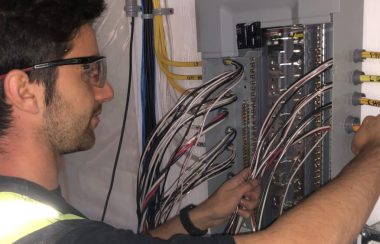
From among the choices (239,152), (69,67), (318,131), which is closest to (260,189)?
(239,152)

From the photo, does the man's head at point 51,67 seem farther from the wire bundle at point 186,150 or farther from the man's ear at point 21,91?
the wire bundle at point 186,150

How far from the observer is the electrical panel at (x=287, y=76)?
3.03ft

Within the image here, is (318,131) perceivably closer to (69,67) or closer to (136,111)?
(69,67)

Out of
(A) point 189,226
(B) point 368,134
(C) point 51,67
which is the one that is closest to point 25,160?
(C) point 51,67

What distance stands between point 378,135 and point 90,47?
73cm

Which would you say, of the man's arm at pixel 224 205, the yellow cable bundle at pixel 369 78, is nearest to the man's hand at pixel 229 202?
the man's arm at pixel 224 205

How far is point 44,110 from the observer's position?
0.90 meters

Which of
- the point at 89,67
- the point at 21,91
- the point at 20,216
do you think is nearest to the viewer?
the point at 20,216

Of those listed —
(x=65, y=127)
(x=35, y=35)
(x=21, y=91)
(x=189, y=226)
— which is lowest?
(x=189, y=226)

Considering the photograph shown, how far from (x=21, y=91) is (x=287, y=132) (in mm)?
665

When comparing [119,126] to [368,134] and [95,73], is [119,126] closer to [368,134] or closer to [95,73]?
[95,73]

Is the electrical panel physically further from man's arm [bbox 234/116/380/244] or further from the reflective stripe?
the reflective stripe

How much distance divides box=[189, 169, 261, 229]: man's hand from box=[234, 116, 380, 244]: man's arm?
0.37 m

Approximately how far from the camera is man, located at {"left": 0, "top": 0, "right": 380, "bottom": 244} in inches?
29.3
